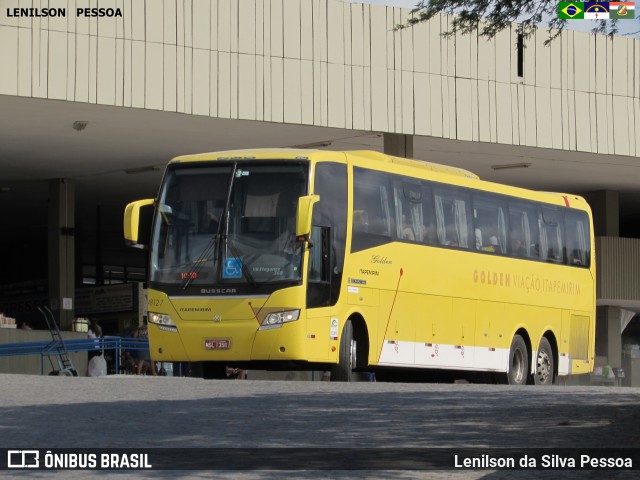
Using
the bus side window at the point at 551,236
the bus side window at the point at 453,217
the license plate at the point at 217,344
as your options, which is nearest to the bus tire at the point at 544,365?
the bus side window at the point at 551,236

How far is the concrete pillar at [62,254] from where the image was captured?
43.7 meters

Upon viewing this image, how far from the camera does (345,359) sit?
23016mm

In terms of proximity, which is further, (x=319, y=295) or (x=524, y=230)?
(x=524, y=230)

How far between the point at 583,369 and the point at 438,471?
19618 millimetres

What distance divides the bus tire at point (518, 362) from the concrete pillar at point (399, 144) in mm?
9951

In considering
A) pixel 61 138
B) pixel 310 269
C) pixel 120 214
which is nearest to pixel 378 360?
→ pixel 310 269

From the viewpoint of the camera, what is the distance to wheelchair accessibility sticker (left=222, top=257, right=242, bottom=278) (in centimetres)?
2245

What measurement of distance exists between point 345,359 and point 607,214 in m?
26.3

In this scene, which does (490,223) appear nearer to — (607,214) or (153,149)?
(153,149)

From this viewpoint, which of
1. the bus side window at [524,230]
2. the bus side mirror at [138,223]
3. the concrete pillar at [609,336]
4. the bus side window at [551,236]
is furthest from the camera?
the concrete pillar at [609,336]

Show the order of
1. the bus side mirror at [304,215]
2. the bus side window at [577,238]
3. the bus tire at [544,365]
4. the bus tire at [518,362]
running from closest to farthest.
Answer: the bus side mirror at [304,215] → the bus tire at [518,362] → the bus tire at [544,365] → the bus side window at [577,238]

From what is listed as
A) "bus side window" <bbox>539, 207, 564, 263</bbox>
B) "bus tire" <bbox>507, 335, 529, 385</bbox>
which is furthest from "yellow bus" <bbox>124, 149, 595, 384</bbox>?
"bus side window" <bbox>539, 207, 564, 263</bbox>

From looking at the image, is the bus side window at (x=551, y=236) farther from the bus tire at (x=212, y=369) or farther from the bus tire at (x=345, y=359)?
the bus tire at (x=212, y=369)

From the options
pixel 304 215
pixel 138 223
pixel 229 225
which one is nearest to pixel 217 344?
pixel 229 225
